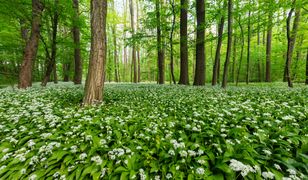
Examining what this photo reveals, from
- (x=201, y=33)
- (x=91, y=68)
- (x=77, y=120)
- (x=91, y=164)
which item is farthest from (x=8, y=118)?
(x=201, y=33)

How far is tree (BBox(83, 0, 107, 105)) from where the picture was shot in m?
5.32

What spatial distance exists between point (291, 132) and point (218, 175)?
1784 mm

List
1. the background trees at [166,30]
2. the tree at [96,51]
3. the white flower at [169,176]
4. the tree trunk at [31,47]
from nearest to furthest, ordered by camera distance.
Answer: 1. the white flower at [169,176]
2. the tree at [96,51]
3. the tree trunk at [31,47]
4. the background trees at [166,30]

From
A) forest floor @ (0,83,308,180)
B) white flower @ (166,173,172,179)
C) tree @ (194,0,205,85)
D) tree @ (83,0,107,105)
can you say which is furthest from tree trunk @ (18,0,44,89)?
white flower @ (166,173,172,179)

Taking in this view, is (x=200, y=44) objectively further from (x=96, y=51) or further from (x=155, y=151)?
(x=155, y=151)

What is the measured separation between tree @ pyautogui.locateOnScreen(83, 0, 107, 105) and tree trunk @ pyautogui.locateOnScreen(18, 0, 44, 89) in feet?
18.7

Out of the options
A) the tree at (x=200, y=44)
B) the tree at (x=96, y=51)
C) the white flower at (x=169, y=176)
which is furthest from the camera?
the tree at (x=200, y=44)

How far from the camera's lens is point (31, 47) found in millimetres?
9062

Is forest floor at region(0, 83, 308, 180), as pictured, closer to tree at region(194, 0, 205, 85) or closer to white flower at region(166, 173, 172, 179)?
white flower at region(166, 173, 172, 179)

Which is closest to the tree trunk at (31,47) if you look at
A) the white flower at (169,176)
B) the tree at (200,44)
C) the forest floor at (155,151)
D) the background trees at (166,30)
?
the background trees at (166,30)

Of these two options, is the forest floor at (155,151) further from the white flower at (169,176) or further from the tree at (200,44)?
the tree at (200,44)

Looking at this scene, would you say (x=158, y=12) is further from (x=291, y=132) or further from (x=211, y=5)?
(x=291, y=132)

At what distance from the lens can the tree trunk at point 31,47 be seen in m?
9.01

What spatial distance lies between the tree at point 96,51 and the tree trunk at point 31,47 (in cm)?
571
